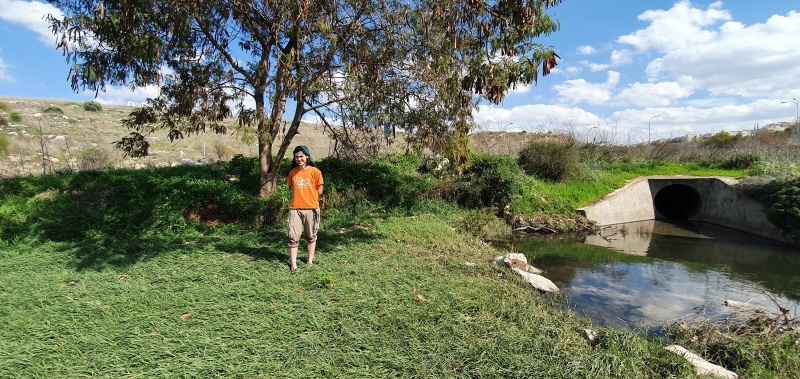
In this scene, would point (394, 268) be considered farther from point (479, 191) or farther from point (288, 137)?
point (479, 191)

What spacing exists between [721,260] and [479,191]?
6202 mm

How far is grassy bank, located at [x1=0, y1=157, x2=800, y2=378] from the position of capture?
3.24 metres

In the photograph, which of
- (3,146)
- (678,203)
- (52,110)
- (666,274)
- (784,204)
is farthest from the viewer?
(52,110)

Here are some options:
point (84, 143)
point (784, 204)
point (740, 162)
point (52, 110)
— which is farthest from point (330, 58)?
point (52, 110)

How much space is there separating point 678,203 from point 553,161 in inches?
293

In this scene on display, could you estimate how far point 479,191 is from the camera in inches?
488

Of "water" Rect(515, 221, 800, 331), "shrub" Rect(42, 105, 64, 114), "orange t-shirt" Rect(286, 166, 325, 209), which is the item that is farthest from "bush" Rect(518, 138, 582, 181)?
"shrub" Rect(42, 105, 64, 114)

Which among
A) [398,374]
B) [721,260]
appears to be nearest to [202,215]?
[398,374]

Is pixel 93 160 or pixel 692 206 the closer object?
pixel 93 160

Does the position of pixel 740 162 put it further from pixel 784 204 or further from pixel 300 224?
pixel 300 224

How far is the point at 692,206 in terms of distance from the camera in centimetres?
1700

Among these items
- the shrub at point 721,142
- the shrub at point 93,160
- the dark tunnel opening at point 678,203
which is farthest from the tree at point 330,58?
the shrub at point 721,142

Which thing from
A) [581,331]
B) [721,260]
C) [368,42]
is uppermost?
[368,42]

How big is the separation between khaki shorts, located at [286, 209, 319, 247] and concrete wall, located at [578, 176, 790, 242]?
1090 cm
